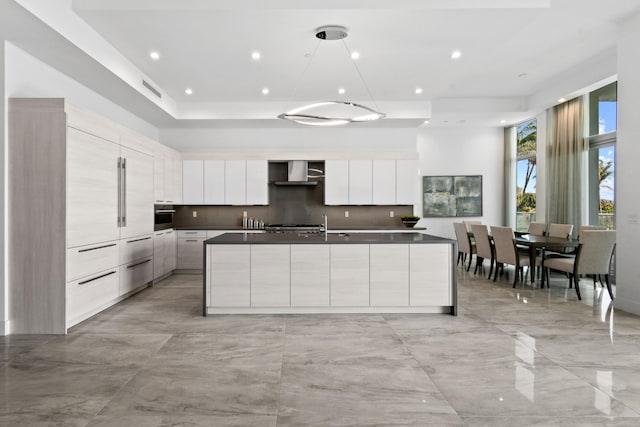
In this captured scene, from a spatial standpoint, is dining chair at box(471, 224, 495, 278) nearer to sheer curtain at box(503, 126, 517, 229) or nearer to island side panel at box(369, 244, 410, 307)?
sheer curtain at box(503, 126, 517, 229)

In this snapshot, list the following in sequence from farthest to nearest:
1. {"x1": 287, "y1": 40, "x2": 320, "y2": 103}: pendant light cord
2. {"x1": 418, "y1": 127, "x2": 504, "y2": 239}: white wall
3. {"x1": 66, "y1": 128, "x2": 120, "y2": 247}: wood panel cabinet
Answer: {"x1": 418, "y1": 127, "x2": 504, "y2": 239}: white wall → {"x1": 287, "y1": 40, "x2": 320, "y2": 103}: pendant light cord → {"x1": 66, "y1": 128, "x2": 120, "y2": 247}: wood panel cabinet

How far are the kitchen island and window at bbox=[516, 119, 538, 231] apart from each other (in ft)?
18.4

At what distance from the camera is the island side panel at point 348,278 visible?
179 inches

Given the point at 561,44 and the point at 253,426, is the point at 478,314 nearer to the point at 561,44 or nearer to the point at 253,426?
the point at 253,426

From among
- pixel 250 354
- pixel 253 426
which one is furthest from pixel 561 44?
pixel 253 426

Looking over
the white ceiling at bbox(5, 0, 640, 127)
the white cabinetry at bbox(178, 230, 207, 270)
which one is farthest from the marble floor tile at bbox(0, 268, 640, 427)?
the white ceiling at bbox(5, 0, 640, 127)

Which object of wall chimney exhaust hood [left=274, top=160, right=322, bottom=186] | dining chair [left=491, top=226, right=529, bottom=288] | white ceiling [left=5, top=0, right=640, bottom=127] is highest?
white ceiling [left=5, top=0, right=640, bottom=127]

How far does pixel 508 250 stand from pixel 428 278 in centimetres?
246

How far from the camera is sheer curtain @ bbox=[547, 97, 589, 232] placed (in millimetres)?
7223

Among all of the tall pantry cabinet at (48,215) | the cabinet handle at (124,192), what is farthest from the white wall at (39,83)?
the cabinet handle at (124,192)

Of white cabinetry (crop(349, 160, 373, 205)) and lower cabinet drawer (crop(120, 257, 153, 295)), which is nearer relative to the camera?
lower cabinet drawer (crop(120, 257, 153, 295))

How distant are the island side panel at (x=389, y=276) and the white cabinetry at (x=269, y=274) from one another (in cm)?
96

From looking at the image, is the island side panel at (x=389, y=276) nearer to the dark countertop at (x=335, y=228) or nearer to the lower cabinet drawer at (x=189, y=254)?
the dark countertop at (x=335, y=228)

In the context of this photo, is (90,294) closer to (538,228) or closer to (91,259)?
(91,259)
